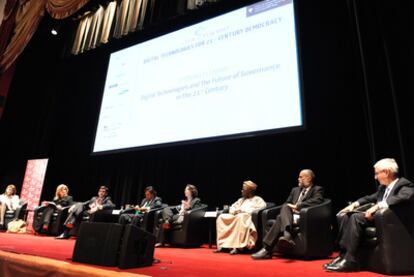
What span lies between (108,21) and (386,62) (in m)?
4.58

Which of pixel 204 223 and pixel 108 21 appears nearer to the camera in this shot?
pixel 204 223

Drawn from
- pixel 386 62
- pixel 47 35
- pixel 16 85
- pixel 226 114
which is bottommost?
pixel 226 114

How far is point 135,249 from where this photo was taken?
195 centimetres

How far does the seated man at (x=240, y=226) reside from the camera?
3424mm

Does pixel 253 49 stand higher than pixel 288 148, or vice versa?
pixel 253 49

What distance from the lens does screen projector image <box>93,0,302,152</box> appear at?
381cm

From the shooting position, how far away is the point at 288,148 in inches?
166

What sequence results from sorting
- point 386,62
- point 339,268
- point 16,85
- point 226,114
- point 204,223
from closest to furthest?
point 339,268 < point 386,62 < point 226,114 < point 204,223 < point 16,85

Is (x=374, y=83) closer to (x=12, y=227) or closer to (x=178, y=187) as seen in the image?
(x=178, y=187)

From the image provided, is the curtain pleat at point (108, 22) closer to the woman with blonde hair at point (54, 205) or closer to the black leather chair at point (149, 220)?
the woman with blonde hair at point (54, 205)

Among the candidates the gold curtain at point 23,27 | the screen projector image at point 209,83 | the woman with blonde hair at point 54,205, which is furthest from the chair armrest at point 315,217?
the gold curtain at point 23,27

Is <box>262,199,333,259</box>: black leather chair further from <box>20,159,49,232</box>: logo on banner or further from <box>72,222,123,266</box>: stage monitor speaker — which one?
<box>20,159,49,232</box>: logo on banner

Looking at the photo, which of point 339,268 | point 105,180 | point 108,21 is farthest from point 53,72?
point 339,268

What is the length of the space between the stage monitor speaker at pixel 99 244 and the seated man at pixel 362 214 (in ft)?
4.83
